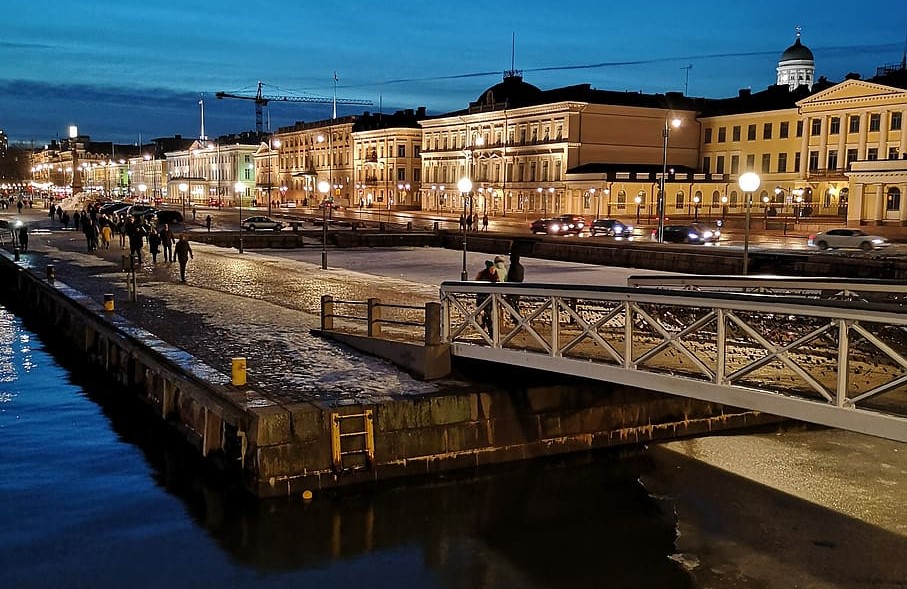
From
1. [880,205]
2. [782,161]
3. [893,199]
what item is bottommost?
[880,205]

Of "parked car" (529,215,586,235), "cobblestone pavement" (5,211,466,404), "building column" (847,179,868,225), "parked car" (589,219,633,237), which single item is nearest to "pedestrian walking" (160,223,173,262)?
"cobblestone pavement" (5,211,466,404)


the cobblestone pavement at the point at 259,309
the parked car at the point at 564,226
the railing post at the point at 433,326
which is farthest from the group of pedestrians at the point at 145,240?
the parked car at the point at 564,226

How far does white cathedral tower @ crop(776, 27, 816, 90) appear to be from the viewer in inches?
4259

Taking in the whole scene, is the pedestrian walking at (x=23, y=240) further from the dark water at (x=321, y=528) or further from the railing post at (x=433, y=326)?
the railing post at (x=433, y=326)

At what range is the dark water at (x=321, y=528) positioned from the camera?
11312 mm

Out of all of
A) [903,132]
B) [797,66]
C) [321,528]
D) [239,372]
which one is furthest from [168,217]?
[797,66]

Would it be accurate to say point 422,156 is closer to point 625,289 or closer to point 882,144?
point 882,144

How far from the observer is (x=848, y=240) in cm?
4344

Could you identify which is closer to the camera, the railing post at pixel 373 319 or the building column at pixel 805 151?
the railing post at pixel 373 319

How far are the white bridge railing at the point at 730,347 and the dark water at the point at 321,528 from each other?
7.66 feet

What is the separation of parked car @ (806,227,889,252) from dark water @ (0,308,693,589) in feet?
106

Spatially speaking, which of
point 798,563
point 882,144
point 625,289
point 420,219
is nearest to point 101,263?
point 625,289

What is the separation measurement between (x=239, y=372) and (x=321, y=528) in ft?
10.3

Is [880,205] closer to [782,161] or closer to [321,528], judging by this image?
[782,161]
